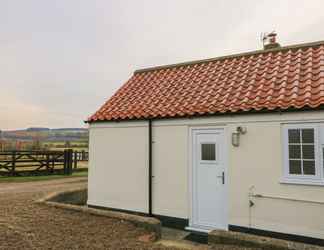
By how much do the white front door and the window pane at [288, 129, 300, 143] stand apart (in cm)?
146

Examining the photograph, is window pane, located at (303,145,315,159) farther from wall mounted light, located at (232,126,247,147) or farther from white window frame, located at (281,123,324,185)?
wall mounted light, located at (232,126,247,147)

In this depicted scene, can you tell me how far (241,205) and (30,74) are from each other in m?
13.3

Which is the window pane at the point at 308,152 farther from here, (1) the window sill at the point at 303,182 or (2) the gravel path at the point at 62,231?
(2) the gravel path at the point at 62,231

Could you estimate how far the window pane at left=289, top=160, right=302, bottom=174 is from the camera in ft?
18.7

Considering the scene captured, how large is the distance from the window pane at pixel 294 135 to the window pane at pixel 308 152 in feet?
0.67

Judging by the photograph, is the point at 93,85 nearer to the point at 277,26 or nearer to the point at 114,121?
the point at 114,121

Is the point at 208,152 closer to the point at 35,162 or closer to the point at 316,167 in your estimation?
Result: the point at 316,167

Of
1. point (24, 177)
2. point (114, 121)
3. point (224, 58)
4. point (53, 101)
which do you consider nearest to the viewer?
point (114, 121)

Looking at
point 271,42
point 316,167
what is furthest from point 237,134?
point 271,42

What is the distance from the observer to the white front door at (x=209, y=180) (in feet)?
21.7

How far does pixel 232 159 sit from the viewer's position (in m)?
6.44

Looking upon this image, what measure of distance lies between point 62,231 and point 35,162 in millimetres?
13440

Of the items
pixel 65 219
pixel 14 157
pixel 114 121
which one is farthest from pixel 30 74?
pixel 65 219

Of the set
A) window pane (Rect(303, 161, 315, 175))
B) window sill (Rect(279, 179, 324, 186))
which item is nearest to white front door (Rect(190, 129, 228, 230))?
window sill (Rect(279, 179, 324, 186))
